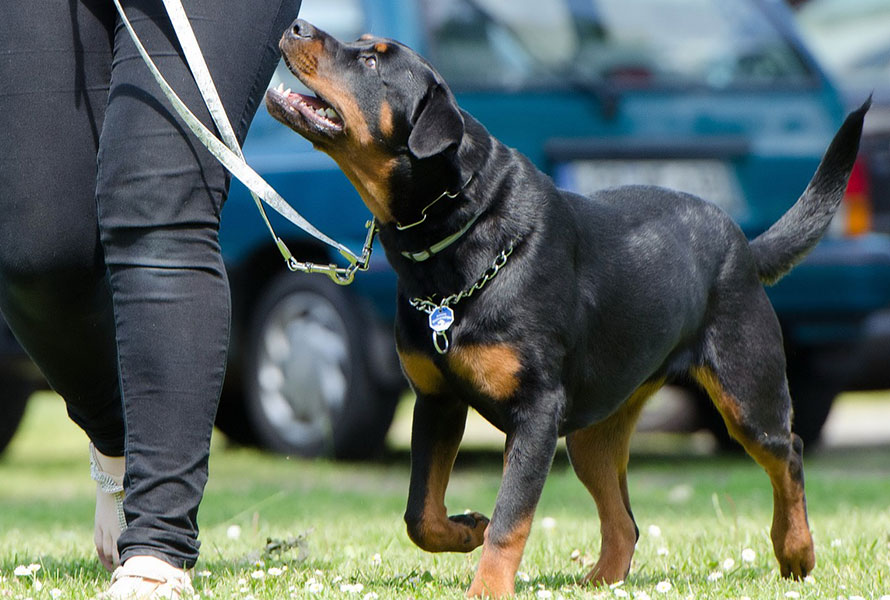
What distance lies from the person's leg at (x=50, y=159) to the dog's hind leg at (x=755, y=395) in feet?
5.98

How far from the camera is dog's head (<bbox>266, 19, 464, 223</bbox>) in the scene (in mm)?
3770

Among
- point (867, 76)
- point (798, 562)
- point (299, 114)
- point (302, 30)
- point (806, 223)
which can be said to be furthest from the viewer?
point (867, 76)

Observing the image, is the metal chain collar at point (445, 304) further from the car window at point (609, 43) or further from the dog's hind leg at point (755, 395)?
the car window at point (609, 43)

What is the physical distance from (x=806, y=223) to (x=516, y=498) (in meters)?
1.60

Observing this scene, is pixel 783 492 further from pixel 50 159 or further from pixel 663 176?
pixel 663 176

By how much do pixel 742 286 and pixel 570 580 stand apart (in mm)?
1021

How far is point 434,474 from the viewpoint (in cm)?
387

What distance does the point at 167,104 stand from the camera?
341 cm

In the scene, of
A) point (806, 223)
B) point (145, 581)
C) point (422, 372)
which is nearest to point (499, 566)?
point (422, 372)

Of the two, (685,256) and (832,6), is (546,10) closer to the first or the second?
(685,256)

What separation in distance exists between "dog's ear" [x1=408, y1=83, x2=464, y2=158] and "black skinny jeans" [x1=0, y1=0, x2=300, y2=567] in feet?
1.37

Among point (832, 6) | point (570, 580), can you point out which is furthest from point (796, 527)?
point (832, 6)

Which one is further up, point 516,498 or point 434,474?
point 516,498

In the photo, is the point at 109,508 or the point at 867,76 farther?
the point at 867,76
